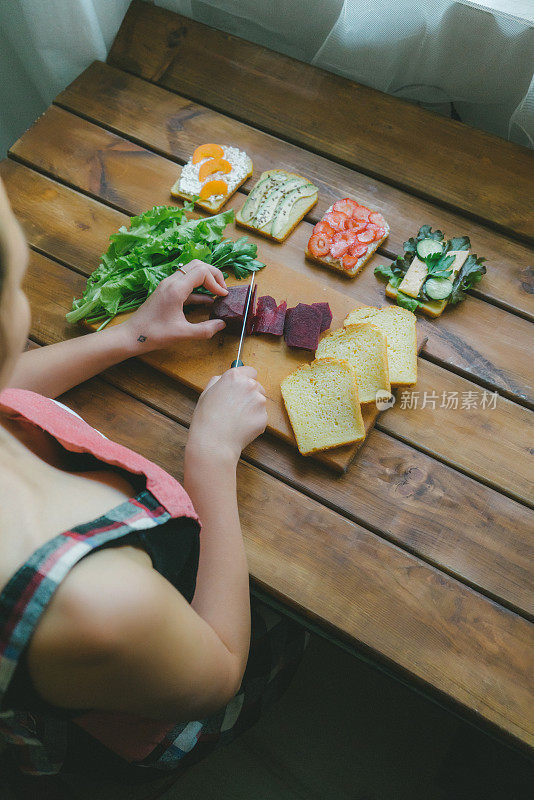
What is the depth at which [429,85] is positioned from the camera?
6.12 ft

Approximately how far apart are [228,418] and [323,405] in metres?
0.21

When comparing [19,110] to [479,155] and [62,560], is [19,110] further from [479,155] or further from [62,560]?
[62,560]

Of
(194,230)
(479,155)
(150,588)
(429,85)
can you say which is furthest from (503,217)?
(150,588)

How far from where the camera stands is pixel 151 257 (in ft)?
4.79

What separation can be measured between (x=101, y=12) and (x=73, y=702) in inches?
79.9

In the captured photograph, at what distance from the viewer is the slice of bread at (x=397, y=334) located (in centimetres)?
134

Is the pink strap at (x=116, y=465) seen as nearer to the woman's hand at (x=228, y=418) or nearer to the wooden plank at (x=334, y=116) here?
the woman's hand at (x=228, y=418)

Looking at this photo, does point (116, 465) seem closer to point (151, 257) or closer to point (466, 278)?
point (151, 257)

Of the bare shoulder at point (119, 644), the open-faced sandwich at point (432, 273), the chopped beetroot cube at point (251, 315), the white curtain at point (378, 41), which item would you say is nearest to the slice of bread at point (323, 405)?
the chopped beetroot cube at point (251, 315)

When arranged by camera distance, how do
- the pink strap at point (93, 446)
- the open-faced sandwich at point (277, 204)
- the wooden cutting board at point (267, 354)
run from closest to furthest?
1. the pink strap at point (93, 446)
2. the wooden cutting board at point (267, 354)
3. the open-faced sandwich at point (277, 204)

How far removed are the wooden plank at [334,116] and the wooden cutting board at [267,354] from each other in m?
0.45

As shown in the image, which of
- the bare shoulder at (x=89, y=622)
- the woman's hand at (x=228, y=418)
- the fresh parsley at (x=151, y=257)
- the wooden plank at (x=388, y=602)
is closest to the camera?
the bare shoulder at (x=89, y=622)

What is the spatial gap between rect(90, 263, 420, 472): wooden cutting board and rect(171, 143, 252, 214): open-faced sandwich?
285mm

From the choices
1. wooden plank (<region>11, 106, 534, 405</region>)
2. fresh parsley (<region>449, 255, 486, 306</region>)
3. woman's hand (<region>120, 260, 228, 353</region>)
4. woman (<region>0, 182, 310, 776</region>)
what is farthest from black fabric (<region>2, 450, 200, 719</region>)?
fresh parsley (<region>449, 255, 486, 306</region>)
